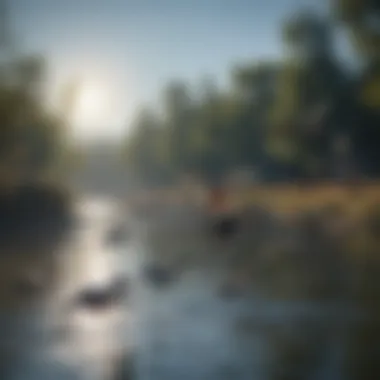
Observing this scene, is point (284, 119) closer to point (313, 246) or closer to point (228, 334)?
point (313, 246)

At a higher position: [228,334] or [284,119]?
[284,119]

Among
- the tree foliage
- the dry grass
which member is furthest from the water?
the tree foliage

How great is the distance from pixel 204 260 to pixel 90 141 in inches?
12.5

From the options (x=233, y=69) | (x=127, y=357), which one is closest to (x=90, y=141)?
(x=233, y=69)

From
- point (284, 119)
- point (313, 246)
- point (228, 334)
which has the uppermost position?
point (284, 119)

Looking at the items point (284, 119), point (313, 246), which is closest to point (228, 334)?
point (313, 246)

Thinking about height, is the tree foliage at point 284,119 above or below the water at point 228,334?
above

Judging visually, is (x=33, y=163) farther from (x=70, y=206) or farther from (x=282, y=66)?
(x=282, y=66)

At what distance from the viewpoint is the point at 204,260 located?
1.59 meters

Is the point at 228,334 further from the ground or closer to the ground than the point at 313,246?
closer to the ground

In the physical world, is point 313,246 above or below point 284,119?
below

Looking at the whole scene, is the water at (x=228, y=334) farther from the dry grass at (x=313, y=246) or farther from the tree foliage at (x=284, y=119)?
the tree foliage at (x=284, y=119)

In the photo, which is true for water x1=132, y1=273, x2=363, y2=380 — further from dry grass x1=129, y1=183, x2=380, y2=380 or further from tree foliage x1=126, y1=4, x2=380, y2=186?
tree foliage x1=126, y1=4, x2=380, y2=186

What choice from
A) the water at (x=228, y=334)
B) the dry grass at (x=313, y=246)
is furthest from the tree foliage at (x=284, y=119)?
the water at (x=228, y=334)
